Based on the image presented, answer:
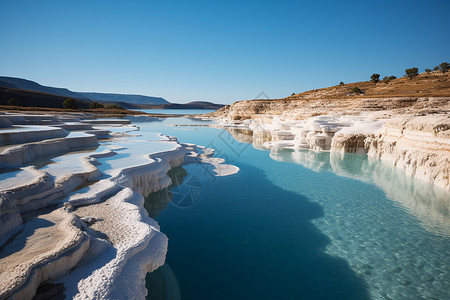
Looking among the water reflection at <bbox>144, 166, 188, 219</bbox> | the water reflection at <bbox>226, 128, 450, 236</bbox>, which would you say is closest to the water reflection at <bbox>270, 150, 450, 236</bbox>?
the water reflection at <bbox>226, 128, 450, 236</bbox>

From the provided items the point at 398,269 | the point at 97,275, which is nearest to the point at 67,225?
the point at 97,275

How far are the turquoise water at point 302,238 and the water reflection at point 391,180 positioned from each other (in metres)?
0.06

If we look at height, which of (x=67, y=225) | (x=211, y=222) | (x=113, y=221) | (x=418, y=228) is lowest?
(x=211, y=222)

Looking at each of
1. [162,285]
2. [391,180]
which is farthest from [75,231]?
[391,180]

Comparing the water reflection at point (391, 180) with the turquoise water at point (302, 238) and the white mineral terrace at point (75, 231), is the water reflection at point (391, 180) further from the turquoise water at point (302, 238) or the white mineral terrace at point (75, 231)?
the white mineral terrace at point (75, 231)

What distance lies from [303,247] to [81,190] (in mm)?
5387

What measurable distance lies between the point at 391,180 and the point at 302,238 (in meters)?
7.40

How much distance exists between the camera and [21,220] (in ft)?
11.9

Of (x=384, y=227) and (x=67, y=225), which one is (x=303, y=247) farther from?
(x=67, y=225)

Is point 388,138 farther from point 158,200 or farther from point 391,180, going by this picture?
point 158,200

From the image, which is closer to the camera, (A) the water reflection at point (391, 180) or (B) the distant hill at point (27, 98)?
(A) the water reflection at point (391, 180)

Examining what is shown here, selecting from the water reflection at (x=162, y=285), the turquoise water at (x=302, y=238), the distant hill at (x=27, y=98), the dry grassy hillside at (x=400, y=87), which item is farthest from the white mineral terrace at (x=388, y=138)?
the distant hill at (x=27, y=98)

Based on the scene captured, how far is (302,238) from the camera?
5828mm

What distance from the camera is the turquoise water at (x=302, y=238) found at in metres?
4.25
